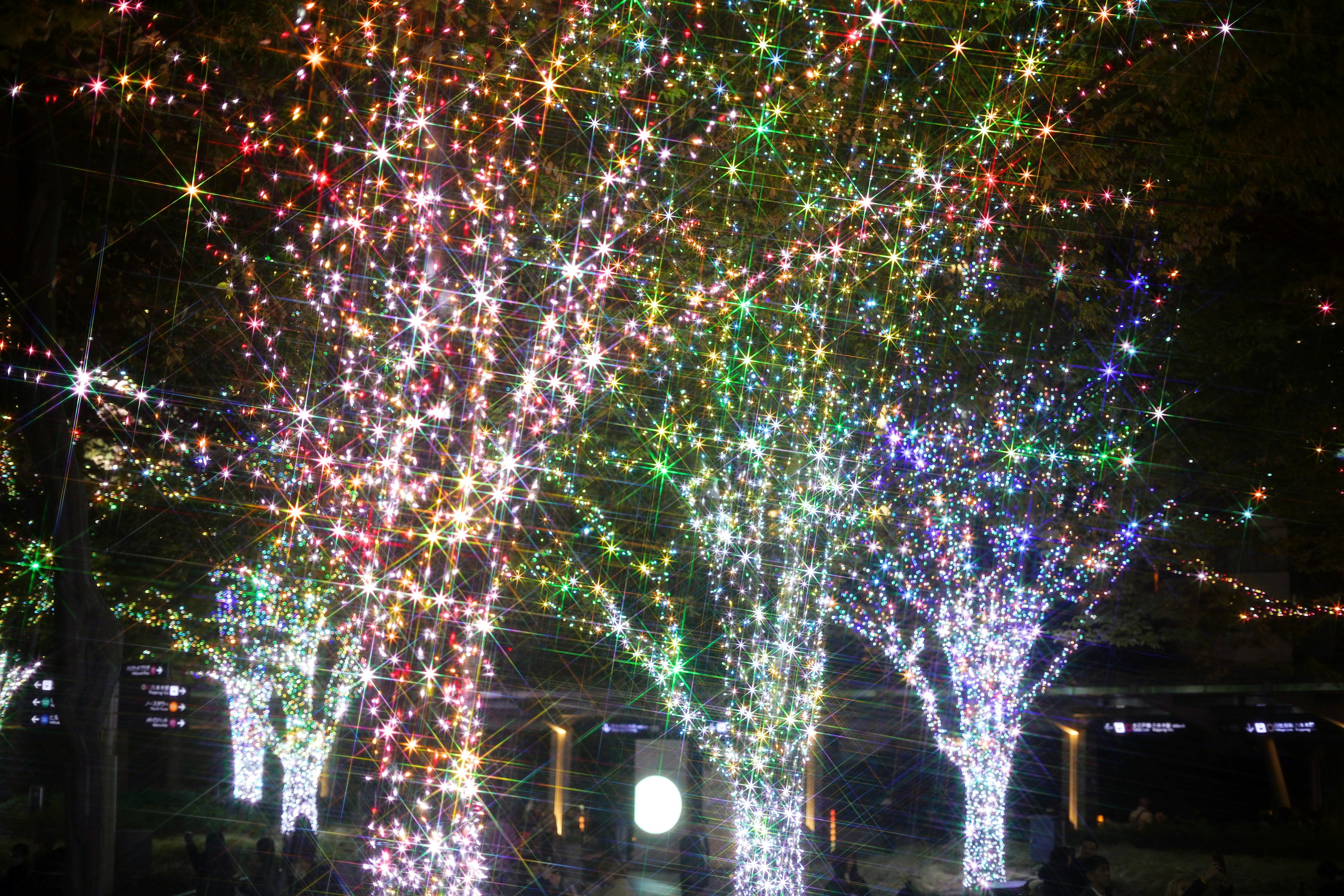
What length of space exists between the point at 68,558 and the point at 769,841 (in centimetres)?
669

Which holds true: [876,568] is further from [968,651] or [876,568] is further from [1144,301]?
[1144,301]

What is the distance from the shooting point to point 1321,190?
7.56 m

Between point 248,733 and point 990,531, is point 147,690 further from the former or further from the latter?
point 990,531

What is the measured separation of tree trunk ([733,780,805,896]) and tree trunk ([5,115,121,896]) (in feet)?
18.8

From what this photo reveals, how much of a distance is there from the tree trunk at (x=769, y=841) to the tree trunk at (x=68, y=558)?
574 centimetres

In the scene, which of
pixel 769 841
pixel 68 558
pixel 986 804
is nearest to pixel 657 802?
pixel 769 841

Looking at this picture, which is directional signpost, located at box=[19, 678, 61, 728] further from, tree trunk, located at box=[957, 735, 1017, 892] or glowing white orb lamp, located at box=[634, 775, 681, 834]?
tree trunk, located at box=[957, 735, 1017, 892]

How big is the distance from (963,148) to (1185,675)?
71.9 feet

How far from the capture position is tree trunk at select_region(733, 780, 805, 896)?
32.6ft

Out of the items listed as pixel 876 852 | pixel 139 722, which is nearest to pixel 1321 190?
pixel 876 852

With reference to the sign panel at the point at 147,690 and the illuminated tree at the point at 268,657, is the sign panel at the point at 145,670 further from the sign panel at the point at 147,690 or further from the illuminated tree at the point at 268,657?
the illuminated tree at the point at 268,657

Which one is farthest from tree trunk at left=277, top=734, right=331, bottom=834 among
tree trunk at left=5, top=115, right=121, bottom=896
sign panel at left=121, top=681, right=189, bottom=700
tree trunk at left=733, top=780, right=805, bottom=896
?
tree trunk at left=733, top=780, right=805, bottom=896

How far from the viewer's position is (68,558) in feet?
25.6

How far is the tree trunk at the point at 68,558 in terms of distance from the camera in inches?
267
